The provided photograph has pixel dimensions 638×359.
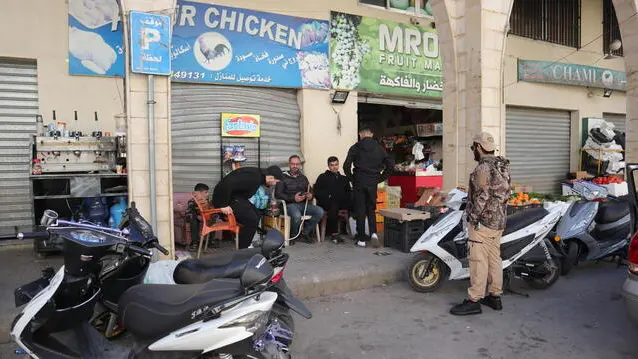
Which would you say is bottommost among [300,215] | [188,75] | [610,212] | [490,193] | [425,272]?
[425,272]

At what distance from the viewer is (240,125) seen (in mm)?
8648

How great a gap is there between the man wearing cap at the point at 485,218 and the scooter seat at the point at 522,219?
1.21 ft

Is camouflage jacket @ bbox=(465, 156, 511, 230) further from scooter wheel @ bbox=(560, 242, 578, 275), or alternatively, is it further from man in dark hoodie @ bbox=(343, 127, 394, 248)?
man in dark hoodie @ bbox=(343, 127, 394, 248)

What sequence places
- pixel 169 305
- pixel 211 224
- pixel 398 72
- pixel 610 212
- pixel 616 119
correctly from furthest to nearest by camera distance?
pixel 616 119 → pixel 398 72 → pixel 211 224 → pixel 610 212 → pixel 169 305

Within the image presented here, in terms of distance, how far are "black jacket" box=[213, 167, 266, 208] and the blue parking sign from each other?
4.70 feet

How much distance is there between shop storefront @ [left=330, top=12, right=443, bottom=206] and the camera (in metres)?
9.46

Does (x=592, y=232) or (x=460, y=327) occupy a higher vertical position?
(x=592, y=232)

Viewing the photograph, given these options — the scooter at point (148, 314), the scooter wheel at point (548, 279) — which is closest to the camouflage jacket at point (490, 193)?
the scooter wheel at point (548, 279)

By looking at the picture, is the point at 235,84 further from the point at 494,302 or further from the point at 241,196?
the point at 494,302

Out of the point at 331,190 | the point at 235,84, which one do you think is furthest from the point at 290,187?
the point at 235,84

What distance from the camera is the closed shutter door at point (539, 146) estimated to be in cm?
1265

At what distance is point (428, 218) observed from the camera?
7.20 meters

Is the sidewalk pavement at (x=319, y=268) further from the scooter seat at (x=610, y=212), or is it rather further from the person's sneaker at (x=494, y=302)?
the scooter seat at (x=610, y=212)

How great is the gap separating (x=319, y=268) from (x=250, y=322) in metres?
3.50
